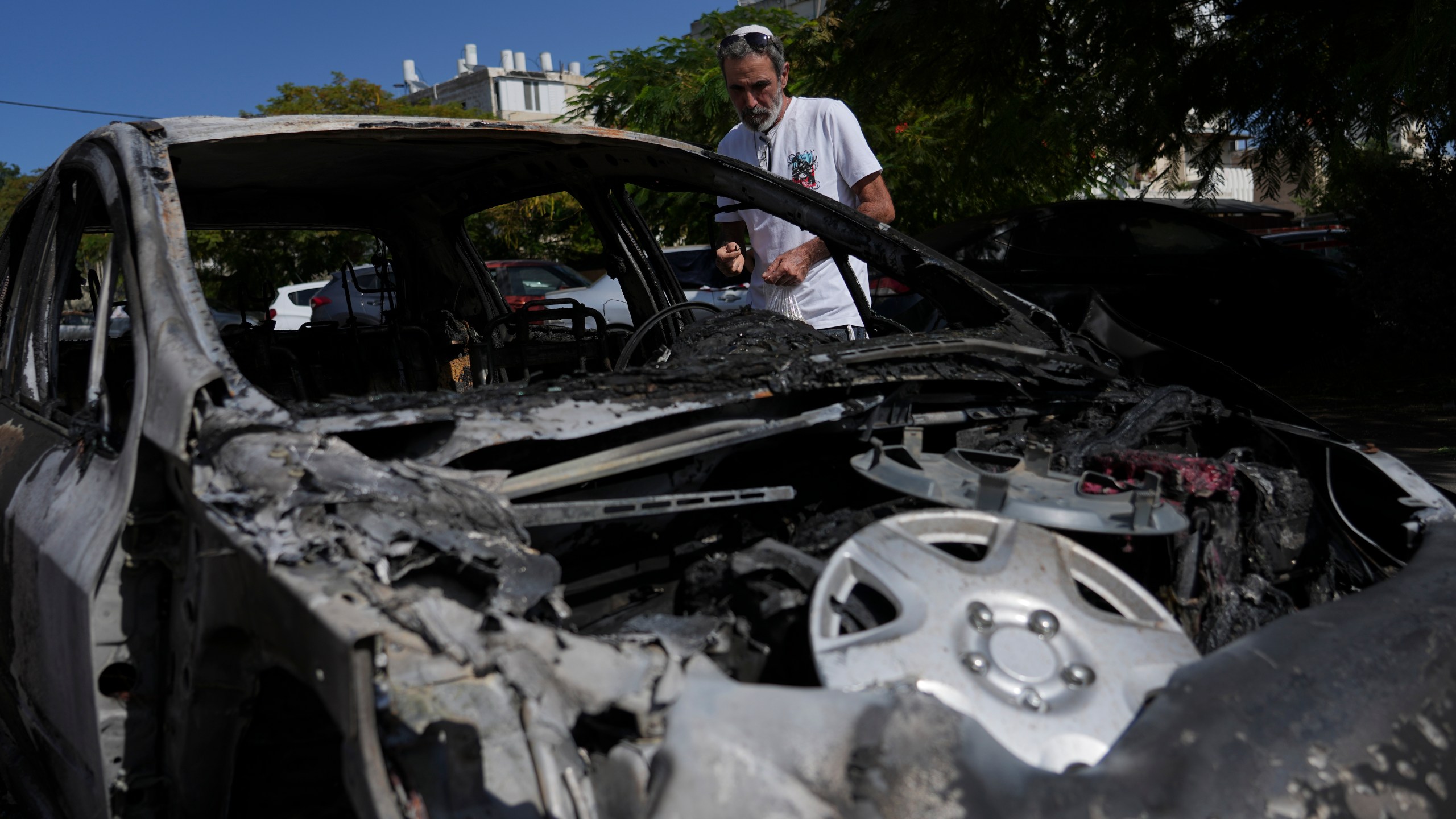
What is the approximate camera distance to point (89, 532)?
1668mm

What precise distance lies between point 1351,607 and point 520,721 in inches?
49.1

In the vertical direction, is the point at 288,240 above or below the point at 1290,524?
above

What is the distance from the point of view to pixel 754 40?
3.48 meters

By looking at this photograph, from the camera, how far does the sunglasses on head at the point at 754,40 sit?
136 inches

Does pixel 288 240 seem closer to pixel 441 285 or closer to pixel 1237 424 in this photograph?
pixel 441 285

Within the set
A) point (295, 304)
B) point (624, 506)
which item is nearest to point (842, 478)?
point (624, 506)

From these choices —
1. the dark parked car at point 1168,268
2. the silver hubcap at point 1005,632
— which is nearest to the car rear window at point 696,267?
the dark parked car at point 1168,268

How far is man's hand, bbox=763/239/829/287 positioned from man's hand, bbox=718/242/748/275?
0.28m

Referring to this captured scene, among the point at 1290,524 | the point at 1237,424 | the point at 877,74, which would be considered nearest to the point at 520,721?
the point at 1290,524

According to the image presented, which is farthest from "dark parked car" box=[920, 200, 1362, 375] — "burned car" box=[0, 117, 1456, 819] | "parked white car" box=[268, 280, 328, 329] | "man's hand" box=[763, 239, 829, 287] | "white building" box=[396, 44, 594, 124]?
"white building" box=[396, 44, 594, 124]

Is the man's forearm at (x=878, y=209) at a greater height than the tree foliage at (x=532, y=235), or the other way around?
the tree foliage at (x=532, y=235)

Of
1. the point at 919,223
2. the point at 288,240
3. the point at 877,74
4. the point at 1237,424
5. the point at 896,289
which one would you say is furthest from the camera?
the point at 288,240

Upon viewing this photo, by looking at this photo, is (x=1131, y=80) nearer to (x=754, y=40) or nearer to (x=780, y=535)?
(x=754, y=40)

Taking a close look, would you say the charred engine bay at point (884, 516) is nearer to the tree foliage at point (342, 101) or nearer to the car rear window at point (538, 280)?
the car rear window at point (538, 280)
